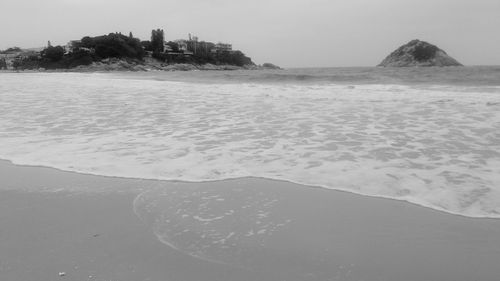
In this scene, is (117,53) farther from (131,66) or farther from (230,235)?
(230,235)

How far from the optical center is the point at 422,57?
83.7 metres

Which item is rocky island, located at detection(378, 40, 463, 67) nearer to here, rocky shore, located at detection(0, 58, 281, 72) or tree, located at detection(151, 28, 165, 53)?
rocky shore, located at detection(0, 58, 281, 72)

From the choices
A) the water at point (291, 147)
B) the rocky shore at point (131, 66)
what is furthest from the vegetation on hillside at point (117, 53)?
the water at point (291, 147)

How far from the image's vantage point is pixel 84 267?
2385 mm

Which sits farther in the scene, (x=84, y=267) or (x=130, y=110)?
(x=130, y=110)

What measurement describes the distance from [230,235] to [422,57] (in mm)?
89968

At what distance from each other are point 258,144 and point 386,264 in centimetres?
353

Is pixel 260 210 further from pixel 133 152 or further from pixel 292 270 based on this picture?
pixel 133 152

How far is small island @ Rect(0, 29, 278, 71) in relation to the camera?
95.1 metres

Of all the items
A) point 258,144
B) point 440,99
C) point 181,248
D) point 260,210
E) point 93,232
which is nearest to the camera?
point 181,248

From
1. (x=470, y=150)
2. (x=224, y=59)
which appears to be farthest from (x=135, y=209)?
(x=224, y=59)

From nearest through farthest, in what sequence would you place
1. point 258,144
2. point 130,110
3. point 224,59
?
1. point 258,144
2. point 130,110
3. point 224,59

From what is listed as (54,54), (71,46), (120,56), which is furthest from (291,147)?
(71,46)

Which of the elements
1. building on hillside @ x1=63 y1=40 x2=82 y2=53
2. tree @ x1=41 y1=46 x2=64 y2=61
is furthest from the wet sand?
building on hillside @ x1=63 y1=40 x2=82 y2=53
